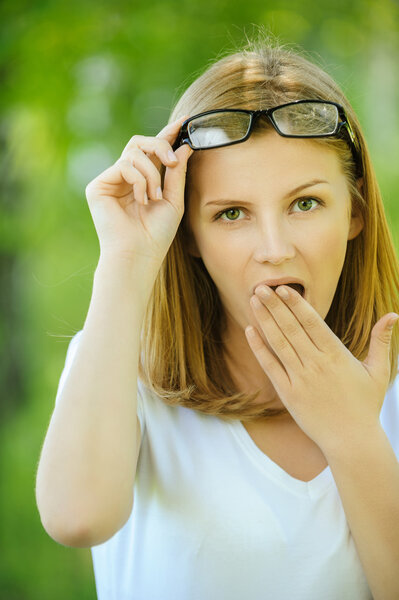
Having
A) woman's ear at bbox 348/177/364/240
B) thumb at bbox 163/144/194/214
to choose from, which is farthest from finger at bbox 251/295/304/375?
woman's ear at bbox 348/177/364/240

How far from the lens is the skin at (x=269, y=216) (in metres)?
1.57

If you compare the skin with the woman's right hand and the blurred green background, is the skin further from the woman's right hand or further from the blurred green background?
the blurred green background

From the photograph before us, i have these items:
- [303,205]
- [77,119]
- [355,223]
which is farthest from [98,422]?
[77,119]

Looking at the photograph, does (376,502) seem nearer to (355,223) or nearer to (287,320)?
(287,320)

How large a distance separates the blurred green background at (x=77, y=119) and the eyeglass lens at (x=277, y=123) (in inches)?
85.6

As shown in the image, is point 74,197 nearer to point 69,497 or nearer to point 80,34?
point 80,34

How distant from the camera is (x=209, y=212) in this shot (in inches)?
65.5

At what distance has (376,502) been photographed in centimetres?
144

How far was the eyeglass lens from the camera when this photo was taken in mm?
1587

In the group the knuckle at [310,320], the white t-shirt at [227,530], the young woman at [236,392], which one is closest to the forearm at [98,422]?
the young woman at [236,392]

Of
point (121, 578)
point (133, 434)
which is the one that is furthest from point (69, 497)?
point (121, 578)

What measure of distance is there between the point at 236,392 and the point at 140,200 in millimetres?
637

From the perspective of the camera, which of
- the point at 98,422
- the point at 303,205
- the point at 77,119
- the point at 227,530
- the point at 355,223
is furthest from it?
the point at 77,119

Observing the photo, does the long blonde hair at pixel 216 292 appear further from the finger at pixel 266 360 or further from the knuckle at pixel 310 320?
the knuckle at pixel 310 320
